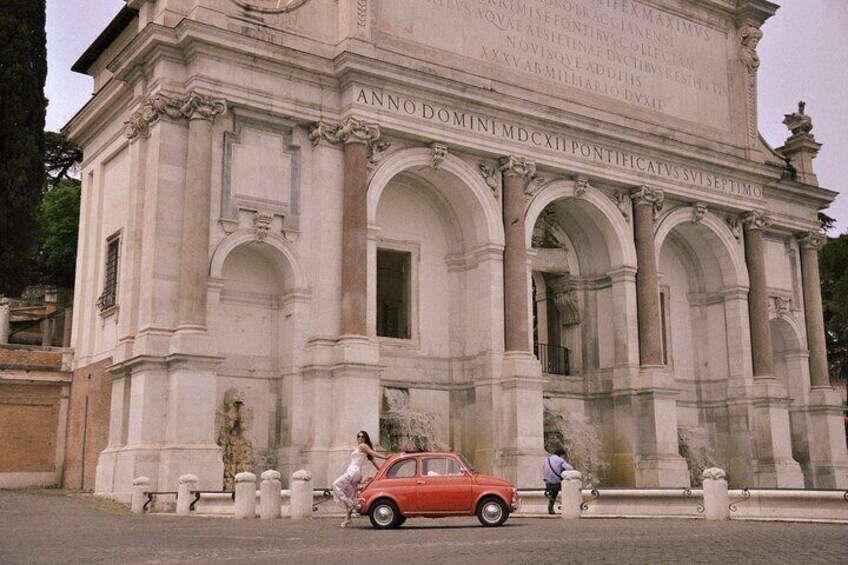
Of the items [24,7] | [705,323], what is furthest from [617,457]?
[24,7]

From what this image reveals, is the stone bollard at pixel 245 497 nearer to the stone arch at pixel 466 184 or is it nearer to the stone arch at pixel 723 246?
the stone arch at pixel 466 184

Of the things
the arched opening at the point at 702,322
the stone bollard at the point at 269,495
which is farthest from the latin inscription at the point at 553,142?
the stone bollard at the point at 269,495

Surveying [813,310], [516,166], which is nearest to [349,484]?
[516,166]

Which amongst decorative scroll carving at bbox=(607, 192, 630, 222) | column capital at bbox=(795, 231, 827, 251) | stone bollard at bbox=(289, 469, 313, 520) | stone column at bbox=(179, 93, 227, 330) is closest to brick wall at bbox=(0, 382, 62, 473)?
stone column at bbox=(179, 93, 227, 330)

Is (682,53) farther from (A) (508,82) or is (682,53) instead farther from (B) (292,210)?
(B) (292,210)

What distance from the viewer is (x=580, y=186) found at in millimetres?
29891

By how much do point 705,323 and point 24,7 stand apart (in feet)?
82.8

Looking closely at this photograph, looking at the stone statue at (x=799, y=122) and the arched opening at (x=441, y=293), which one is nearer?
the arched opening at (x=441, y=293)

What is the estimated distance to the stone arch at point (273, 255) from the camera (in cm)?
2362

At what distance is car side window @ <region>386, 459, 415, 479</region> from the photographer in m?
16.7

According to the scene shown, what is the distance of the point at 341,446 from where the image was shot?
2353 centimetres

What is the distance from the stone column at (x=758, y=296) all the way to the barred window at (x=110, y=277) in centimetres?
2087

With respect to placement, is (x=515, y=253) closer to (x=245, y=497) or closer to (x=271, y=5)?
(x=271, y=5)

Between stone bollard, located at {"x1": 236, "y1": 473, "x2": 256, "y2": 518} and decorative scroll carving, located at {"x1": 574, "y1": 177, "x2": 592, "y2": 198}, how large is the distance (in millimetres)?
15014
